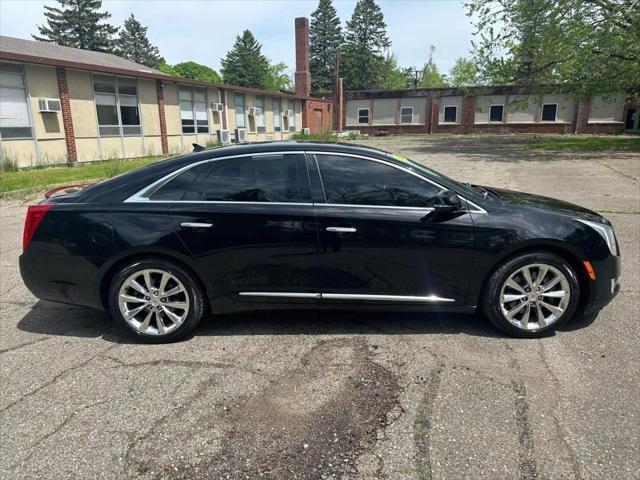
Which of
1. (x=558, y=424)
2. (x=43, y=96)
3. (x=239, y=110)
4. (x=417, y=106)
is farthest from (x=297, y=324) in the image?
(x=417, y=106)

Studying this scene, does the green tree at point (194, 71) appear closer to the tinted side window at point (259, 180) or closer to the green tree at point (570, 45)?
the green tree at point (570, 45)

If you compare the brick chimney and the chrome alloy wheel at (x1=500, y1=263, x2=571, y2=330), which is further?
the brick chimney

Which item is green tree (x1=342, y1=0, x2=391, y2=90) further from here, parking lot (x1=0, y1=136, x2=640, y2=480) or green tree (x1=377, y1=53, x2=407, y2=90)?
parking lot (x1=0, y1=136, x2=640, y2=480)

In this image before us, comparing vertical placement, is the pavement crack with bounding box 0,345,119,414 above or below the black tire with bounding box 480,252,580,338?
below

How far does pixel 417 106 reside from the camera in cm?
4619

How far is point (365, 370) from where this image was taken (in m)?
3.24

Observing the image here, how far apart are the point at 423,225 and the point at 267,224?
1254 millimetres

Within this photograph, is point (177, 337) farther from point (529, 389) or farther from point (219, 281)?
point (529, 389)

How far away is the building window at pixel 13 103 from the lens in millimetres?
15164

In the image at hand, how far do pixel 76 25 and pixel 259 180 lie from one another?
7114 centimetres

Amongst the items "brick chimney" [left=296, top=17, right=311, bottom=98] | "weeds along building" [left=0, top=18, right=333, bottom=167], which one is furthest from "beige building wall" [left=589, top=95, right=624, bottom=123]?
"weeds along building" [left=0, top=18, right=333, bottom=167]

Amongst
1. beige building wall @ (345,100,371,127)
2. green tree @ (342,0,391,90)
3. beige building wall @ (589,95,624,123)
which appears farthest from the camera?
green tree @ (342,0,391,90)

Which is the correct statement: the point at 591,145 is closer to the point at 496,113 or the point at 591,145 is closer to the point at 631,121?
the point at 496,113

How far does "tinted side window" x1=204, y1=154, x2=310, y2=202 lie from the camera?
12.0 feet
